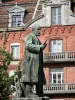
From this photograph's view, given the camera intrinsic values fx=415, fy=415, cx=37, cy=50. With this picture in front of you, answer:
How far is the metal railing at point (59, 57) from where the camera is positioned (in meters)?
42.6

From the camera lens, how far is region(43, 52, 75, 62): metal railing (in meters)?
42.6

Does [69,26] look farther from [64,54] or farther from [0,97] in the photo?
[0,97]

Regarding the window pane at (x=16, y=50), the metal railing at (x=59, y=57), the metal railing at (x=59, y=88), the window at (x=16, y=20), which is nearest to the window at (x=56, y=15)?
the metal railing at (x=59, y=57)

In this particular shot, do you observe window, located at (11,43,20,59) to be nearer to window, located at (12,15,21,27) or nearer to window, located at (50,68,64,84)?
window, located at (12,15,21,27)

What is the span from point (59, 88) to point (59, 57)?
10.5 feet

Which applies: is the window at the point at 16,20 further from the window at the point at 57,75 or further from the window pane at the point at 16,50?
the window at the point at 57,75

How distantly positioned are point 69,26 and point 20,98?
29.7 m

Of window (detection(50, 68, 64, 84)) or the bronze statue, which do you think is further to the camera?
window (detection(50, 68, 64, 84))

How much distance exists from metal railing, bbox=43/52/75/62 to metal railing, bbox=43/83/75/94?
101 inches

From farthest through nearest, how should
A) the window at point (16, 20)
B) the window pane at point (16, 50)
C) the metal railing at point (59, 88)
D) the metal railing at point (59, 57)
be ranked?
the window pane at point (16, 50) → the window at point (16, 20) → the metal railing at point (59, 57) → the metal railing at point (59, 88)

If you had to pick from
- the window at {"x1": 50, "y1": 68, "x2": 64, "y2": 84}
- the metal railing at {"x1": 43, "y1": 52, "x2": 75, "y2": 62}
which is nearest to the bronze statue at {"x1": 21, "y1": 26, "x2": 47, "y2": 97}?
the metal railing at {"x1": 43, "y1": 52, "x2": 75, "y2": 62}

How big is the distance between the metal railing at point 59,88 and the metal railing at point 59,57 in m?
2.57

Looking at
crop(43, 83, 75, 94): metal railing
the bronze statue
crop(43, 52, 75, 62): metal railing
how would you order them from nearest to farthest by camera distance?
1. the bronze statue
2. crop(43, 83, 75, 94): metal railing
3. crop(43, 52, 75, 62): metal railing

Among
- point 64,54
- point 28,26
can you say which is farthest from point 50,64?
point 28,26
